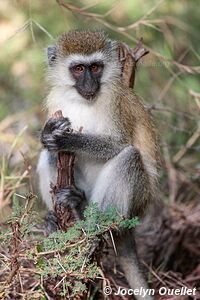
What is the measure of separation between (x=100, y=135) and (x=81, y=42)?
767mm

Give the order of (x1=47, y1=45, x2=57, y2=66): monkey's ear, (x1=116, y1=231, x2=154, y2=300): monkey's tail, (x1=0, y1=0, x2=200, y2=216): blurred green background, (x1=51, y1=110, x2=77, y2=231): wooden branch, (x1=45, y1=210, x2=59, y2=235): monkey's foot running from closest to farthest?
(x1=51, y1=110, x2=77, y2=231): wooden branch → (x1=116, y1=231, x2=154, y2=300): monkey's tail → (x1=45, y1=210, x2=59, y2=235): monkey's foot → (x1=47, y1=45, x2=57, y2=66): monkey's ear → (x1=0, y1=0, x2=200, y2=216): blurred green background

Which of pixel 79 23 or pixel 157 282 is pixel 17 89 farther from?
pixel 157 282

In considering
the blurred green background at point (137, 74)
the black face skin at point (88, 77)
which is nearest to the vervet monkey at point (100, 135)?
the black face skin at point (88, 77)

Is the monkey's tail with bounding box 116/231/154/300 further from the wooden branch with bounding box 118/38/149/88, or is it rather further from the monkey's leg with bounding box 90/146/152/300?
the wooden branch with bounding box 118/38/149/88

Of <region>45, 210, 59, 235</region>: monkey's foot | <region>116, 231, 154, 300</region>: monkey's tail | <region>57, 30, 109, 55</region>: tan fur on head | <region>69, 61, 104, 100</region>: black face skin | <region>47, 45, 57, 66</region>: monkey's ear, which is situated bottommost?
<region>116, 231, 154, 300</region>: monkey's tail

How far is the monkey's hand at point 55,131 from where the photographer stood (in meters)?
4.96

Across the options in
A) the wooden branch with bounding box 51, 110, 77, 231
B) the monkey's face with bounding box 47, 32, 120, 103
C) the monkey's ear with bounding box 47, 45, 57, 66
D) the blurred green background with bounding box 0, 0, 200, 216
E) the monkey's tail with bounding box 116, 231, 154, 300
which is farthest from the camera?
the blurred green background with bounding box 0, 0, 200, 216

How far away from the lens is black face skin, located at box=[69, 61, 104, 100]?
535 centimetres

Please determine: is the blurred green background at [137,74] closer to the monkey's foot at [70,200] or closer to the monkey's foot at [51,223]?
the monkey's foot at [51,223]

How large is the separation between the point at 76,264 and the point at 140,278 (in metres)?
1.08

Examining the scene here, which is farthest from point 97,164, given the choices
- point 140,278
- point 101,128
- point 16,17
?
point 16,17

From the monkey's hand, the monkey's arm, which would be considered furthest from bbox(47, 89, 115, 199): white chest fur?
the monkey's hand

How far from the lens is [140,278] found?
5.18 metres

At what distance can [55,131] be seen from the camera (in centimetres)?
497
